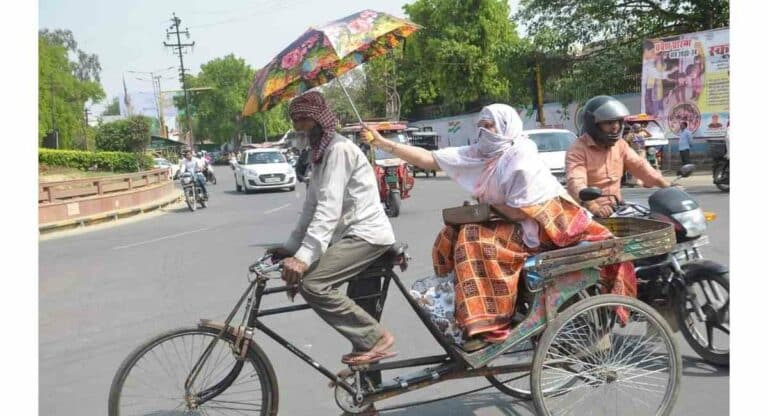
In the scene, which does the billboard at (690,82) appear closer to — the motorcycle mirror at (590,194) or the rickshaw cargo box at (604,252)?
the motorcycle mirror at (590,194)

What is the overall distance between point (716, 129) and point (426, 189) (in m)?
8.41

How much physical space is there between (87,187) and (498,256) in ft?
49.3

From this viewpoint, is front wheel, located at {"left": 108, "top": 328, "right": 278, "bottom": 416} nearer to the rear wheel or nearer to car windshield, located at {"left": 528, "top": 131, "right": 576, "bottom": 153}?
the rear wheel

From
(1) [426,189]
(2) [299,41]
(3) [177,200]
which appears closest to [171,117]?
(3) [177,200]

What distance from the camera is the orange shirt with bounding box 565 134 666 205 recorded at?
4.32 m

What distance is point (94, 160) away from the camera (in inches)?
1026

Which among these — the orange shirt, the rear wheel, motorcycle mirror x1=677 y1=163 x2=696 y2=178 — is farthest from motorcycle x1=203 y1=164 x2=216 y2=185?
motorcycle mirror x1=677 y1=163 x2=696 y2=178

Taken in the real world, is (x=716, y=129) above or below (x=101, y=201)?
above

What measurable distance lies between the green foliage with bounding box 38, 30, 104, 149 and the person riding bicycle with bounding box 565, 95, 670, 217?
36789 millimetres

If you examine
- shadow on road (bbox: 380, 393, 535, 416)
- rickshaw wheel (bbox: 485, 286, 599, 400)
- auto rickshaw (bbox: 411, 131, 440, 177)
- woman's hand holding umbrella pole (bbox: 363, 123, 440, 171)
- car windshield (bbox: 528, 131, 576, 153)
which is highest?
auto rickshaw (bbox: 411, 131, 440, 177)

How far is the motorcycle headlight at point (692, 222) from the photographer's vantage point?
12.6ft

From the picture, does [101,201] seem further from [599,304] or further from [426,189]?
[599,304]

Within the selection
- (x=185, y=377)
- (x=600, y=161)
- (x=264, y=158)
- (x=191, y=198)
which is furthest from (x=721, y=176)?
(x=264, y=158)

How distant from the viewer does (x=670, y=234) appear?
3.24 meters
